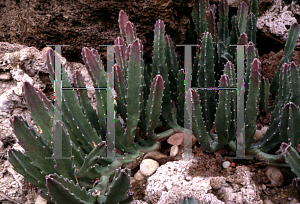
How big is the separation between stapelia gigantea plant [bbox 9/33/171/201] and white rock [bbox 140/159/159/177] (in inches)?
3.6

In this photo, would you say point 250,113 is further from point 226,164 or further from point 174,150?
point 174,150

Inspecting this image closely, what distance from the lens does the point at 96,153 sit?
1.58 meters

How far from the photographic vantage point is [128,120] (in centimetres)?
190

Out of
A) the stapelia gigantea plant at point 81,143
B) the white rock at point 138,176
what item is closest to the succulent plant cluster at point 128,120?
the stapelia gigantea plant at point 81,143

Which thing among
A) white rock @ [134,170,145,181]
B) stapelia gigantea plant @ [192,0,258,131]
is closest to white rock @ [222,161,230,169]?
stapelia gigantea plant @ [192,0,258,131]

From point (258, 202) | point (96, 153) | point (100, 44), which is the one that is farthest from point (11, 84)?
point (258, 202)

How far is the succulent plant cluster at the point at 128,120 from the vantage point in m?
1.48

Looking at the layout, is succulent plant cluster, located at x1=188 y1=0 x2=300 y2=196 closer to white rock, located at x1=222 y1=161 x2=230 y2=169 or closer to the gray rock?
white rock, located at x1=222 y1=161 x2=230 y2=169

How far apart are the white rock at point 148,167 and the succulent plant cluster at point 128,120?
88 mm

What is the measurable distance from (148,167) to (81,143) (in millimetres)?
507

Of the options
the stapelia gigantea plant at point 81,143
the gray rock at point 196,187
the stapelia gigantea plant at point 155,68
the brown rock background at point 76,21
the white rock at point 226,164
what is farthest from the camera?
the brown rock background at point 76,21

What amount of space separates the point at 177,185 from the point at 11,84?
1.59 m

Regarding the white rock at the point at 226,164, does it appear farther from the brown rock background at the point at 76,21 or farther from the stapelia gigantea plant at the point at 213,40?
the brown rock background at the point at 76,21

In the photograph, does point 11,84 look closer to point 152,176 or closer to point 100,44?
point 100,44
